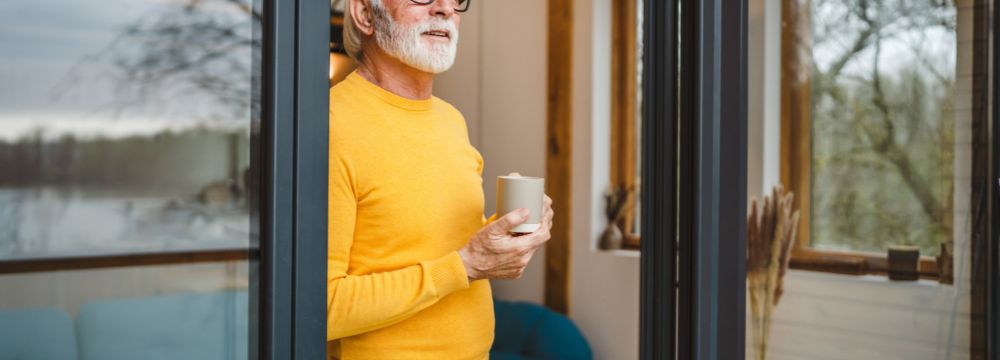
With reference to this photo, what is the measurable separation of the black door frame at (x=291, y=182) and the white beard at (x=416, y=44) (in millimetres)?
164

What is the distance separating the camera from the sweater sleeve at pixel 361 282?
46.1 inches

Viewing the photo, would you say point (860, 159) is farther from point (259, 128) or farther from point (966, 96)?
point (259, 128)

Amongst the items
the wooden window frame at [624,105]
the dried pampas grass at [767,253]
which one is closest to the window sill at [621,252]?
the wooden window frame at [624,105]

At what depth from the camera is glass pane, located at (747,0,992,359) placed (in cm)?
219

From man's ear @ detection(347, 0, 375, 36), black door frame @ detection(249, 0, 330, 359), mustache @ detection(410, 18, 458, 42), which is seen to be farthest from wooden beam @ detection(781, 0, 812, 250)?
black door frame @ detection(249, 0, 330, 359)

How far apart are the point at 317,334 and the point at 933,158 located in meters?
1.90

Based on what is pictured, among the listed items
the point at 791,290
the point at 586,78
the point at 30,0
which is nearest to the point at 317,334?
the point at 30,0

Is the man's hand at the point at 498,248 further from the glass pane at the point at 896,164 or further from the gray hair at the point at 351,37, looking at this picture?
the glass pane at the point at 896,164

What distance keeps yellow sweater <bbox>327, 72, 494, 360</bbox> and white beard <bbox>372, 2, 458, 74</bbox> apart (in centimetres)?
7

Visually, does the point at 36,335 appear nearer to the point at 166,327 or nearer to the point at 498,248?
the point at 166,327

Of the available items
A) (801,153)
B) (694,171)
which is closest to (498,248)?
(694,171)

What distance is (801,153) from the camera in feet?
7.13

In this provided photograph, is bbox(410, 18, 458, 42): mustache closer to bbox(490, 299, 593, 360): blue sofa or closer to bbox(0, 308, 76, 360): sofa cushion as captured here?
bbox(0, 308, 76, 360): sofa cushion

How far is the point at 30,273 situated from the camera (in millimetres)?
909
